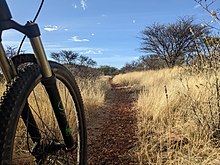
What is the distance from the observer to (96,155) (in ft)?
7.61

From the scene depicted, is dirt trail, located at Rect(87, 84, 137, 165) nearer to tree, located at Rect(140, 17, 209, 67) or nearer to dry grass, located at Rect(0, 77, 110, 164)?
dry grass, located at Rect(0, 77, 110, 164)

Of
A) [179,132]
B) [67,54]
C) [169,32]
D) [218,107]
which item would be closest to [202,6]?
[218,107]

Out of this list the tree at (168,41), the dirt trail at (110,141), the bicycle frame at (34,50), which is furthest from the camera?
the tree at (168,41)

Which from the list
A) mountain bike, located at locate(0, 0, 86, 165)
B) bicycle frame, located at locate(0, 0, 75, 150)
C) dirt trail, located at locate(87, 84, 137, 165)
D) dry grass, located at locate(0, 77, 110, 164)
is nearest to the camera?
mountain bike, located at locate(0, 0, 86, 165)

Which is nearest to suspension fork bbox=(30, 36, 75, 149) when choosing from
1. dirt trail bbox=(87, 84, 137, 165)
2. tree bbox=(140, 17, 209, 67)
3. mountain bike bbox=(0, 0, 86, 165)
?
mountain bike bbox=(0, 0, 86, 165)

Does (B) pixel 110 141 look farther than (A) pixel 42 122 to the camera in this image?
Yes

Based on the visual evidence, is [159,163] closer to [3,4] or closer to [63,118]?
[63,118]

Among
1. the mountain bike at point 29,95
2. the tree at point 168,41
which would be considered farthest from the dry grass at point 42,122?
the tree at point 168,41

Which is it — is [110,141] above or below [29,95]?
below

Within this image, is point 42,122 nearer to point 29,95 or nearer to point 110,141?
point 29,95

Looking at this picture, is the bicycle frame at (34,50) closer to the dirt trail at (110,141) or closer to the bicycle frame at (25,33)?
the bicycle frame at (25,33)

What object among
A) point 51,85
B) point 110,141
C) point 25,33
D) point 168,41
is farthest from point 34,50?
point 168,41

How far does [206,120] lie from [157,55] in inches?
806

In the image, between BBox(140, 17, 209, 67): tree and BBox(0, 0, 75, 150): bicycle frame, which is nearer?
BBox(0, 0, 75, 150): bicycle frame
